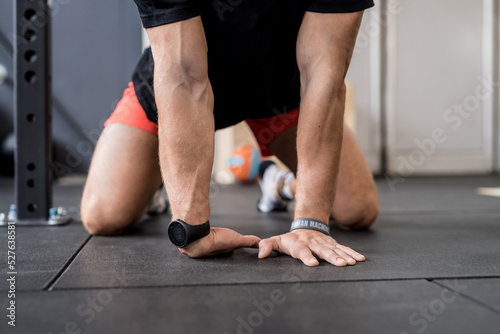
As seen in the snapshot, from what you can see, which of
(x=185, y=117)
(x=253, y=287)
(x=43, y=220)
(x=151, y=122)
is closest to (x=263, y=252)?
(x=253, y=287)

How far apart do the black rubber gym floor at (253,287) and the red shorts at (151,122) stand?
328 mm

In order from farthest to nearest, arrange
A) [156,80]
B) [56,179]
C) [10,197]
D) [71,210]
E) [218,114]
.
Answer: [56,179] < [10,197] < [71,210] < [218,114] < [156,80]

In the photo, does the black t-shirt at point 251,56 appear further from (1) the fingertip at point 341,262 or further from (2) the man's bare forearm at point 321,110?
(1) the fingertip at point 341,262

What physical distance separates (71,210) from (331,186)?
136 centimetres

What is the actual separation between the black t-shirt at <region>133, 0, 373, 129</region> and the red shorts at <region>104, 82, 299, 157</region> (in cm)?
3

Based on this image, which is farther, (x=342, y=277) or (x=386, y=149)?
(x=386, y=149)

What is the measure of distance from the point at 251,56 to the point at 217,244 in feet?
1.66

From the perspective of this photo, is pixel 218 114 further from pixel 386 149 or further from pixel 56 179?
pixel 386 149

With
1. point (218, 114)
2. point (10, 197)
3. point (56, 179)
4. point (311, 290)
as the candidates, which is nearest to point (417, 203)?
point (218, 114)

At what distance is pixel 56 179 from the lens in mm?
3941

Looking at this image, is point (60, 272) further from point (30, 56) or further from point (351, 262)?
point (30, 56)

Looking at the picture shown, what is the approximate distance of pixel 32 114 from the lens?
1.68 metres

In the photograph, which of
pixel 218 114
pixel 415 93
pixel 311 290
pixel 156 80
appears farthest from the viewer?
pixel 415 93

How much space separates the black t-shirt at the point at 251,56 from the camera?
1221 mm
